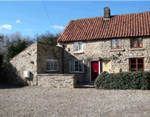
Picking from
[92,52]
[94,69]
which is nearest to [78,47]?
[92,52]

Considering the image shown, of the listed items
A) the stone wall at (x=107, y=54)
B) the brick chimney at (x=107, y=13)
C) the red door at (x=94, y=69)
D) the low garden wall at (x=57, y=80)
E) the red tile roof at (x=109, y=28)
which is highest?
the brick chimney at (x=107, y=13)

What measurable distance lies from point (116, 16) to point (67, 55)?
22.5ft

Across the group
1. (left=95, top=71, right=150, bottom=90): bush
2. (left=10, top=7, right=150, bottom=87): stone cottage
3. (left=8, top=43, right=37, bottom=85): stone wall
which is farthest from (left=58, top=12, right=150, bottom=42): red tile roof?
(left=95, top=71, right=150, bottom=90): bush

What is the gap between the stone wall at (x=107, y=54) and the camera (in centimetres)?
1620

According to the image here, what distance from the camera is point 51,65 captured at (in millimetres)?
17719

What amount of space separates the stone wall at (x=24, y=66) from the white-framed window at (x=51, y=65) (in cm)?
176

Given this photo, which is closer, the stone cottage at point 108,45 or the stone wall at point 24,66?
the stone wall at point 24,66

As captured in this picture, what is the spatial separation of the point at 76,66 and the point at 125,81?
23.3ft

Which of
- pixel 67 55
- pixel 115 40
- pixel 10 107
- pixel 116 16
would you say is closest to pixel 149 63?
pixel 115 40

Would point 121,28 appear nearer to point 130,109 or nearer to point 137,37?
point 137,37

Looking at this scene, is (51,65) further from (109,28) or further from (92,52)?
(109,28)

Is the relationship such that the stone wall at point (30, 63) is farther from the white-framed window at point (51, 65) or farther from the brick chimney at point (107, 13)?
the brick chimney at point (107, 13)

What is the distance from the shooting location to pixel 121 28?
58.2 ft

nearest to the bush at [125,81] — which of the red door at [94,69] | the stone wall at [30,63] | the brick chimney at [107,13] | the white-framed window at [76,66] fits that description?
the red door at [94,69]
